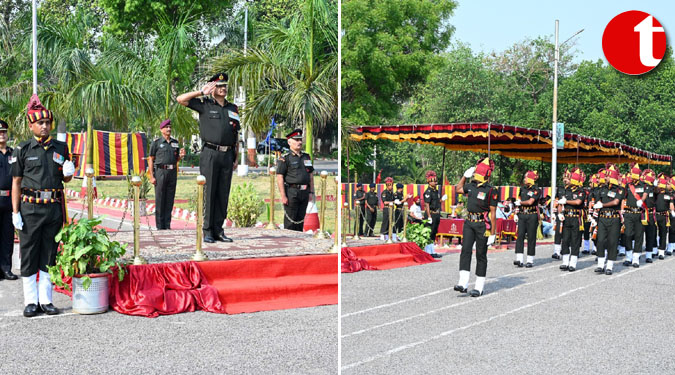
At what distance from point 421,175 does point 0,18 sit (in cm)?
2053

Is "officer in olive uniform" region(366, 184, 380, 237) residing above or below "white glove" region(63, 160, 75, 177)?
below

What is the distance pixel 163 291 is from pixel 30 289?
1.17m

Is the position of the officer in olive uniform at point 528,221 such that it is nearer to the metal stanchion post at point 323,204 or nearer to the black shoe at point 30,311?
the metal stanchion post at point 323,204

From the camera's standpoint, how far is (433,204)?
1296 centimetres

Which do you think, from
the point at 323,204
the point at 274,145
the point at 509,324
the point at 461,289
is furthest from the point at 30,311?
the point at 274,145

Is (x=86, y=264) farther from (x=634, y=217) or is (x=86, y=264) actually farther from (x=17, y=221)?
(x=634, y=217)

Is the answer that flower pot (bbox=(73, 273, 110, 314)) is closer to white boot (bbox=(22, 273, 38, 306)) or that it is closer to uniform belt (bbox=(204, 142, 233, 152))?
white boot (bbox=(22, 273, 38, 306))

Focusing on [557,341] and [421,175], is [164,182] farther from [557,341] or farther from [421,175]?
[421,175]

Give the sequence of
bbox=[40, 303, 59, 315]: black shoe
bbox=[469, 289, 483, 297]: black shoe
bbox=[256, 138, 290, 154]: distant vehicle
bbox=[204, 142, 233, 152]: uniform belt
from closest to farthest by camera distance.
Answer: bbox=[40, 303, 59, 315]: black shoe
bbox=[204, 142, 233, 152]: uniform belt
bbox=[469, 289, 483, 297]: black shoe
bbox=[256, 138, 290, 154]: distant vehicle

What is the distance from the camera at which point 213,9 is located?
2673 centimetres

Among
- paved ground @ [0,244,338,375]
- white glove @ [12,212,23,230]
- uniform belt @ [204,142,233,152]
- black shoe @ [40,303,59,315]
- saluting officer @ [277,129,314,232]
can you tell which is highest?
uniform belt @ [204,142,233,152]

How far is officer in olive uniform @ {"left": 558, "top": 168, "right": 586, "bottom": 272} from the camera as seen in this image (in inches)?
426

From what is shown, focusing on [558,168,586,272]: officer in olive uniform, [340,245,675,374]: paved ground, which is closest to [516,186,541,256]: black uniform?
[558,168,586,272]: officer in olive uniform

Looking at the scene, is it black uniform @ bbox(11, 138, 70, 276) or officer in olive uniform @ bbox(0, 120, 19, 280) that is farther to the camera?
officer in olive uniform @ bbox(0, 120, 19, 280)
